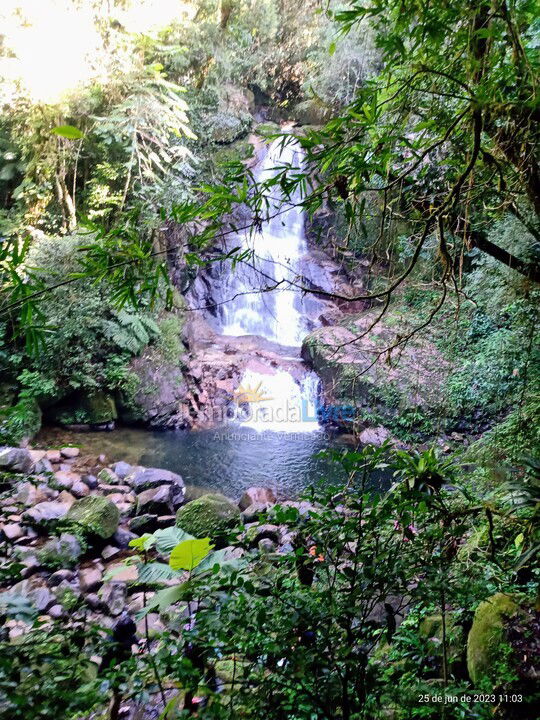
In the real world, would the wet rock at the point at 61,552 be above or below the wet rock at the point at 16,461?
below

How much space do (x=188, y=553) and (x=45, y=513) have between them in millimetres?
4056

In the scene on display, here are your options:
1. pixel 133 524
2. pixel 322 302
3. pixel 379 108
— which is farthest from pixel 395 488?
pixel 322 302

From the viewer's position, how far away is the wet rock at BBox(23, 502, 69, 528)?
434 cm

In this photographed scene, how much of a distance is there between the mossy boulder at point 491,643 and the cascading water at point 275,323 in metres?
5.75

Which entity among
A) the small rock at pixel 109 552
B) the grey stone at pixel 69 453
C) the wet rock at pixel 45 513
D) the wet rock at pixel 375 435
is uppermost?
the wet rock at pixel 375 435

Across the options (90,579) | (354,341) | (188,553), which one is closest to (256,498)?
(90,579)

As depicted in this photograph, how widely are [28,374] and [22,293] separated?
6.24 m

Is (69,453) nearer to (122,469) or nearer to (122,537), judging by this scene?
(122,469)

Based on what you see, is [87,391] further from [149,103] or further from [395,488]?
[395,488]

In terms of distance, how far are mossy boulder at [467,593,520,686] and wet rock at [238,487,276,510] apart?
3.76 meters

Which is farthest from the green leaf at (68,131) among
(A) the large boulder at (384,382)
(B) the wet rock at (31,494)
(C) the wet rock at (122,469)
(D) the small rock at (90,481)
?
(A) the large boulder at (384,382)

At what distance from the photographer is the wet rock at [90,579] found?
3723mm

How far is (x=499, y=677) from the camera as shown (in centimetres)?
159

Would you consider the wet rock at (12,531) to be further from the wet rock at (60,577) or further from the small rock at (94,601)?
the small rock at (94,601)
